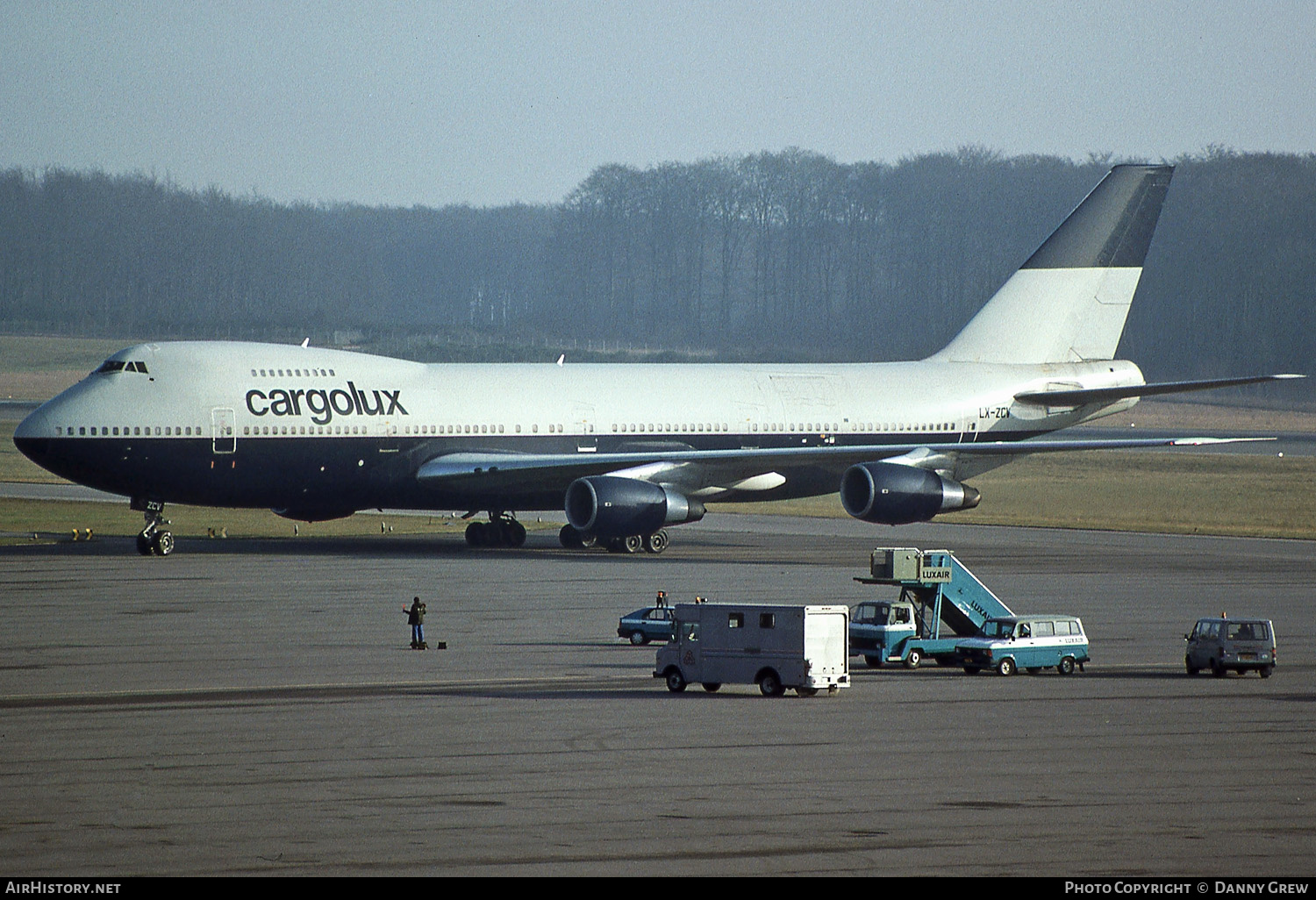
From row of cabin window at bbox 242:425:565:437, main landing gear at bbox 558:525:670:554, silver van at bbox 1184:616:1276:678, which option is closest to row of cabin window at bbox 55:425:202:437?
row of cabin window at bbox 242:425:565:437

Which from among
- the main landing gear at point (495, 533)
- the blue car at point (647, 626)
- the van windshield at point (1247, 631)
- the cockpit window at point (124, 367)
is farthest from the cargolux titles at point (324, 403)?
the van windshield at point (1247, 631)

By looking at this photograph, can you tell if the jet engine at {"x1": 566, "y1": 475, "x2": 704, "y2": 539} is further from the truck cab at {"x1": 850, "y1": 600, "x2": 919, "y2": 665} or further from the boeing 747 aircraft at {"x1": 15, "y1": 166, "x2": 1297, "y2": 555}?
the truck cab at {"x1": 850, "y1": 600, "x2": 919, "y2": 665}

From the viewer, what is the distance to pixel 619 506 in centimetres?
4175

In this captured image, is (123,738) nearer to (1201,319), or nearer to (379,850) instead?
(379,850)

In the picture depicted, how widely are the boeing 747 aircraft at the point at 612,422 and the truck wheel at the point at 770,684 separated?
18.4 meters

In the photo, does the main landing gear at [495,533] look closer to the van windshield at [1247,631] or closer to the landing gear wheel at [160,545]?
the landing gear wheel at [160,545]

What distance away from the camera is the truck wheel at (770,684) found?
23.3m

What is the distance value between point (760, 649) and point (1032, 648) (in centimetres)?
493

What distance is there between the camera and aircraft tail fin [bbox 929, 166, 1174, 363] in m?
51.9

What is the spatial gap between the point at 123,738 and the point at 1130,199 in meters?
40.3

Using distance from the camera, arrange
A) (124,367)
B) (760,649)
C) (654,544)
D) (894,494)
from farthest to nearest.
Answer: (654,544)
(894,494)
(124,367)
(760,649)

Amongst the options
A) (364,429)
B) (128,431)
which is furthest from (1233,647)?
(128,431)

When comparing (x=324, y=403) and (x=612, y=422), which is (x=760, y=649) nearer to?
(x=324, y=403)

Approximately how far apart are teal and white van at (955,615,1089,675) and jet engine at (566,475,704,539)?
16814mm
